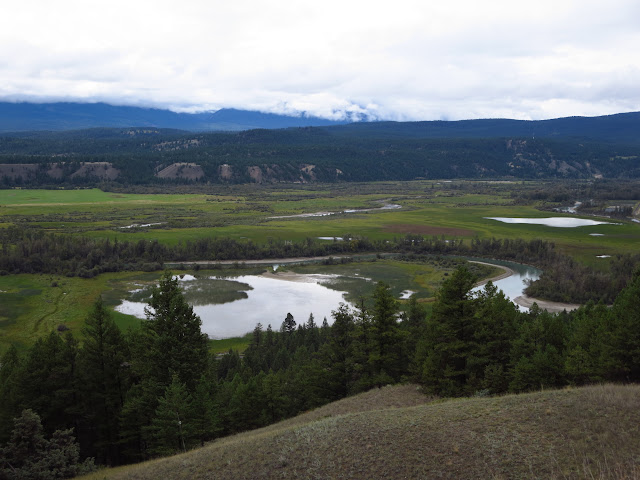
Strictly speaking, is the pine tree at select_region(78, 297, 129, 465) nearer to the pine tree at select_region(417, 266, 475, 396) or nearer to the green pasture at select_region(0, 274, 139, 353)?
the pine tree at select_region(417, 266, 475, 396)

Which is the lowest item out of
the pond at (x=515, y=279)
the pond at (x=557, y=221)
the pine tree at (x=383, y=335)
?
the pond at (x=515, y=279)

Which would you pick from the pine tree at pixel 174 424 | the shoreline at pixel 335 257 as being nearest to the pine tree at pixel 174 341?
the pine tree at pixel 174 424

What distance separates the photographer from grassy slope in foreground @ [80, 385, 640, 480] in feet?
50.9

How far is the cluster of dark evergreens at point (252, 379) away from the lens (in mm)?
25125

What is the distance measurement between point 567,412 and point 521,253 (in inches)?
3555

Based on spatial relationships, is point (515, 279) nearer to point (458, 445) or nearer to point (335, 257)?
point (335, 257)

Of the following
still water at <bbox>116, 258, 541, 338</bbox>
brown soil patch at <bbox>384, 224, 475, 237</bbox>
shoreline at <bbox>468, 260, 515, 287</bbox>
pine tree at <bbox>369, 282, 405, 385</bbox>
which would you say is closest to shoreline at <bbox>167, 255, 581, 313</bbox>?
shoreline at <bbox>468, 260, 515, 287</bbox>

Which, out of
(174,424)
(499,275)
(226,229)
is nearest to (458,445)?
(174,424)

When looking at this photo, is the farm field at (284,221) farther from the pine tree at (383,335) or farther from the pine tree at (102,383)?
the pine tree at (102,383)

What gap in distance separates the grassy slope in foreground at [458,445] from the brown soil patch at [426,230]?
109 meters

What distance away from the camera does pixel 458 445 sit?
17.0 meters

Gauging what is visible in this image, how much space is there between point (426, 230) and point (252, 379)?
10535cm

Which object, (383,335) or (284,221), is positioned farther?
(284,221)

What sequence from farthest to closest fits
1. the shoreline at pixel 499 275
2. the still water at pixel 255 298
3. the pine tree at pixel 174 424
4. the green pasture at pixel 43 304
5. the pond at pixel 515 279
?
the shoreline at pixel 499 275 → the pond at pixel 515 279 → the still water at pixel 255 298 → the green pasture at pixel 43 304 → the pine tree at pixel 174 424
